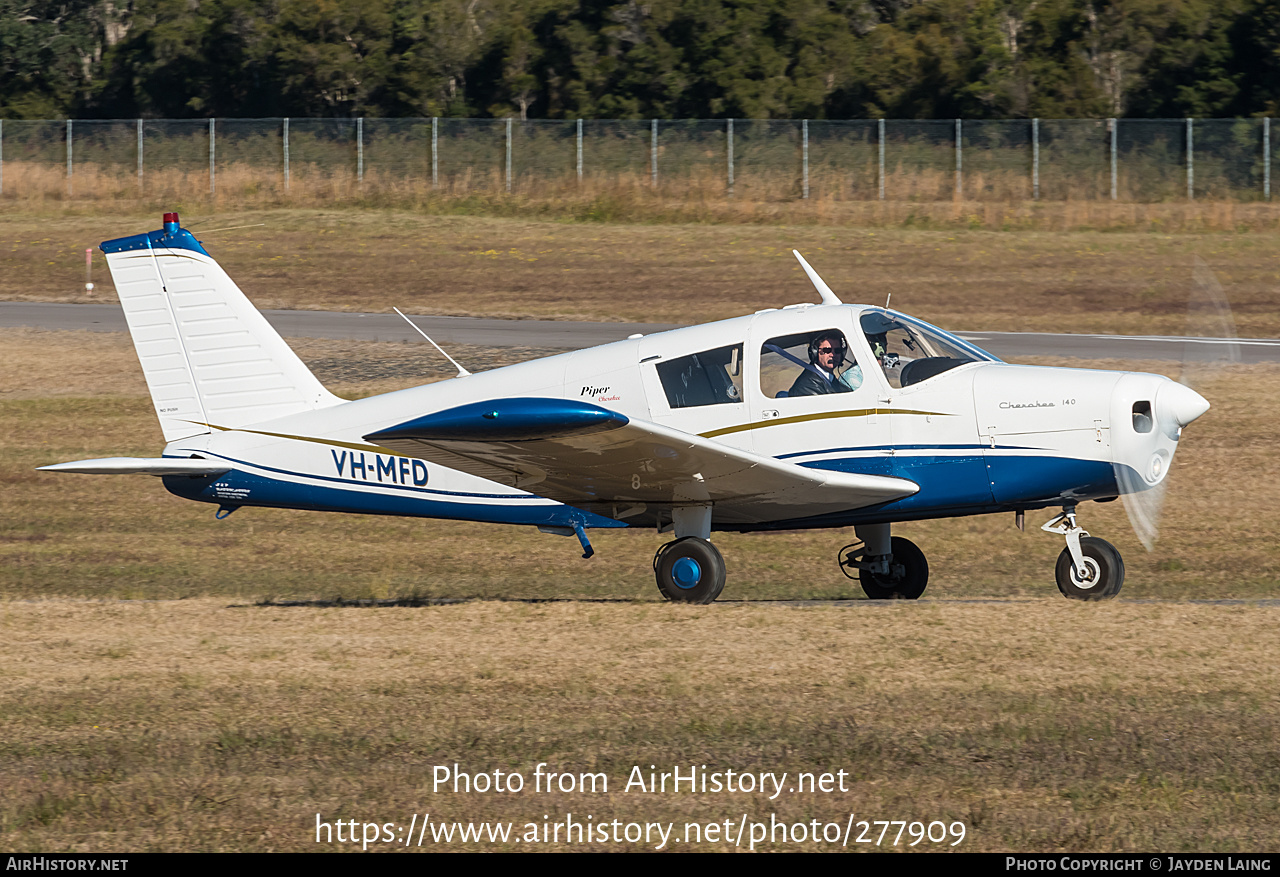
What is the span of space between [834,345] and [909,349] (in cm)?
57

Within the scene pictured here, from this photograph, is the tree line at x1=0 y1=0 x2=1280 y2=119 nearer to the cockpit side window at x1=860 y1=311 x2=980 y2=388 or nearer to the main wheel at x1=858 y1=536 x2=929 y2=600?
the main wheel at x1=858 y1=536 x2=929 y2=600

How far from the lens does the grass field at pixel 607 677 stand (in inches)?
251

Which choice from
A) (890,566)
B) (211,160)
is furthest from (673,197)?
(890,566)

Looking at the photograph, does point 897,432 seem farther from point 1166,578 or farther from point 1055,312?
point 1055,312

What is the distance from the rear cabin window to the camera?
10785 millimetres

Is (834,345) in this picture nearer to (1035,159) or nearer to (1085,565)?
(1085,565)

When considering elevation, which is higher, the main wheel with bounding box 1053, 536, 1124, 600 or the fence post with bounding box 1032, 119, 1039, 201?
the fence post with bounding box 1032, 119, 1039, 201

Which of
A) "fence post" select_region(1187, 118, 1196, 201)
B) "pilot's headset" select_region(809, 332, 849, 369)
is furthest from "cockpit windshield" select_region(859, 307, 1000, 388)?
"fence post" select_region(1187, 118, 1196, 201)

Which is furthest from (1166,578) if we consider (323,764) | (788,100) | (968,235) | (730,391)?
(788,100)

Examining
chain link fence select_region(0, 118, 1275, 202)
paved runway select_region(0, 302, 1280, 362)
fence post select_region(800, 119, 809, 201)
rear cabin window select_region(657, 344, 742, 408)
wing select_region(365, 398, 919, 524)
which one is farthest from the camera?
fence post select_region(800, 119, 809, 201)

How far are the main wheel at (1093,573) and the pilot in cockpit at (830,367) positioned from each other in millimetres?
1930

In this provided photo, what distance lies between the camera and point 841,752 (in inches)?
275

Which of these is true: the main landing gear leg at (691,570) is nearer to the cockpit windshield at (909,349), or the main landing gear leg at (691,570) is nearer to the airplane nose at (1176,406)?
the cockpit windshield at (909,349)

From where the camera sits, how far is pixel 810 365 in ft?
34.8
